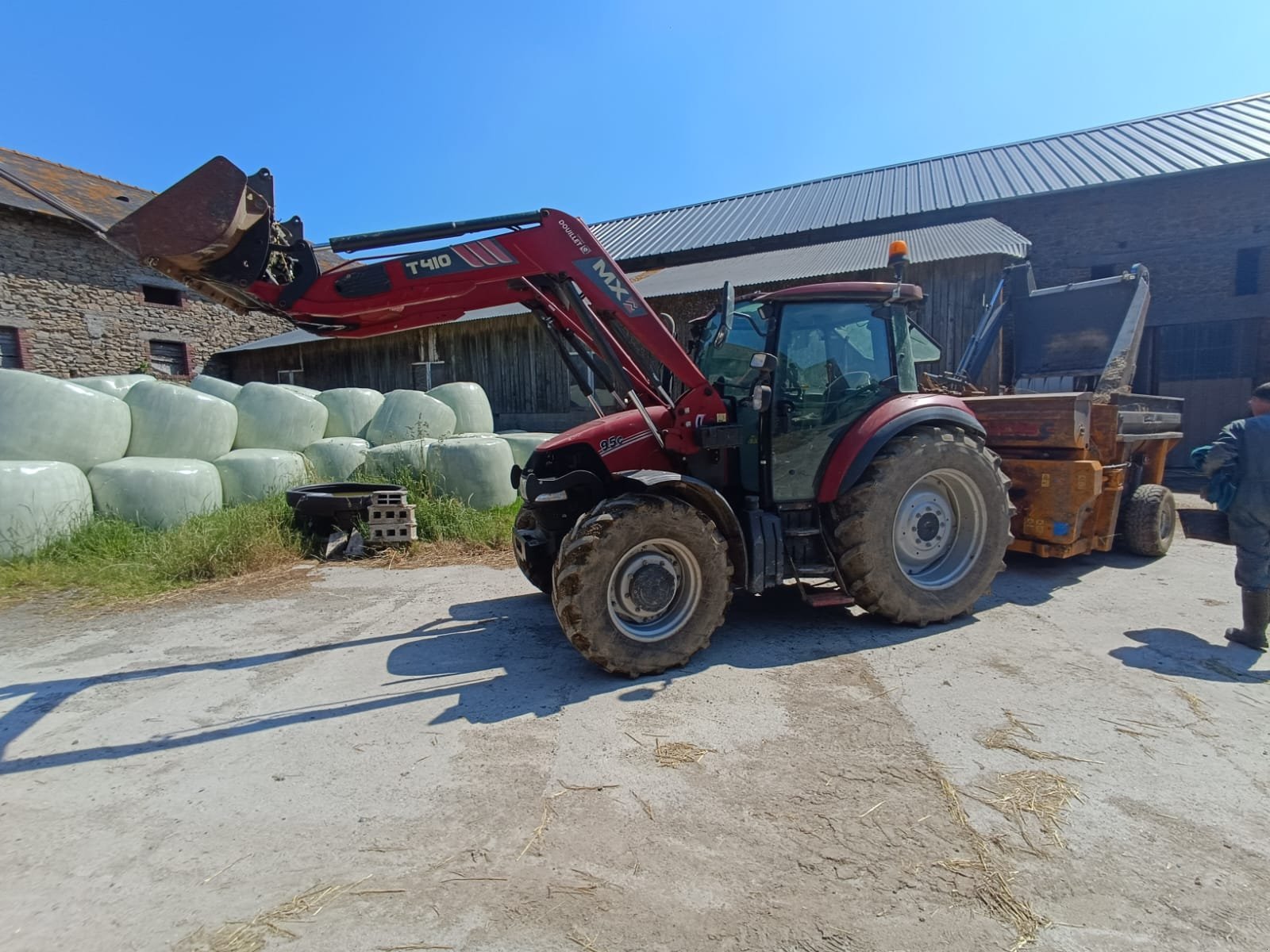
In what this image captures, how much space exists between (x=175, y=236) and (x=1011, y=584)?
20.4ft

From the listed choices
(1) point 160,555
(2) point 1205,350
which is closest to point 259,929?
(1) point 160,555

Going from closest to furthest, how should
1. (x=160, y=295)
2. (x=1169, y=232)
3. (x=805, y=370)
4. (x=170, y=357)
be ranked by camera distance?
(x=805, y=370) → (x=1169, y=232) → (x=160, y=295) → (x=170, y=357)

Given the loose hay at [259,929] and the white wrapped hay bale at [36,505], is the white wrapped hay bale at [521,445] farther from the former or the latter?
the loose hay at [259,929]

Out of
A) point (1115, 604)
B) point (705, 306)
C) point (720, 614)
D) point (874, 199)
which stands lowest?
point (1115, 604)

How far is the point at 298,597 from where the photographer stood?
561cm

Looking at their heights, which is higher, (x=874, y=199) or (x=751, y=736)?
(x=874, y=199)

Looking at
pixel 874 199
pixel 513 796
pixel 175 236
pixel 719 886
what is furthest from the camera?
pixel 874 199

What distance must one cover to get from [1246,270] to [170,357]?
26.3m

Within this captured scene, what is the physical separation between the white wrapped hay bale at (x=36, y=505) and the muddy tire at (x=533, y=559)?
4.76 metres

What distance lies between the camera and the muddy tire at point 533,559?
4.73 m

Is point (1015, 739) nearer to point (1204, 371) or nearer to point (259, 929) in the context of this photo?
point (259, 929)

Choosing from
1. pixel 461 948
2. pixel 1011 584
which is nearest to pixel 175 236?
pixel 461 948

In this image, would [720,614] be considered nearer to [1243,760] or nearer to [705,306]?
[1243,760]

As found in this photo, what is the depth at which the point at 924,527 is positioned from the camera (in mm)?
4668
